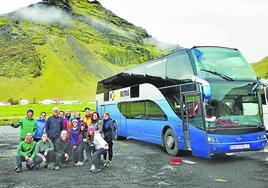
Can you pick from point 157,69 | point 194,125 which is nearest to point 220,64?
point 194,125

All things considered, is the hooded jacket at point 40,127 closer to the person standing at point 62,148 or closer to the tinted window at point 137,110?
the person standing at point 62,148

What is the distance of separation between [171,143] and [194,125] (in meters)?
2.17

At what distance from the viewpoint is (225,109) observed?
11.2 meters

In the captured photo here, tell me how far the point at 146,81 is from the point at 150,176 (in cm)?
695

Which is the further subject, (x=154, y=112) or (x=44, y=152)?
(x=154, y=112)

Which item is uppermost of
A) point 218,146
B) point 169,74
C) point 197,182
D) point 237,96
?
point 169,74

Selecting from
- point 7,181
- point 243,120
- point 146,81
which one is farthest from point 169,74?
point 7,181

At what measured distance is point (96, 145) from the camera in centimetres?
1084

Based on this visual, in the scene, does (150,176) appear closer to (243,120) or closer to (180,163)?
(180,163)

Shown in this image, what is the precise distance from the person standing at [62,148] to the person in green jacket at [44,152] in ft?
0.69

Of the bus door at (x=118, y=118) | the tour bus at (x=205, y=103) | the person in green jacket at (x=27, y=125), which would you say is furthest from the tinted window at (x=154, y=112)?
the person in green jacket at (x=27, y=125)

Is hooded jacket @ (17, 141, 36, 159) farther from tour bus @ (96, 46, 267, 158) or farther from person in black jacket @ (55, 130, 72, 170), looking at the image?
tour bus @ (96, 46, 267, 158)

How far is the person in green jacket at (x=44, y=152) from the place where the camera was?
35.5 feet

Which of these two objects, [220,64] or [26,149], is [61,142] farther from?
[220,64]
